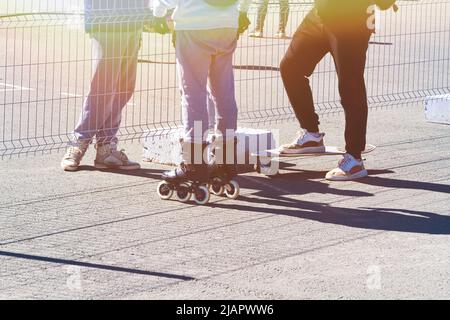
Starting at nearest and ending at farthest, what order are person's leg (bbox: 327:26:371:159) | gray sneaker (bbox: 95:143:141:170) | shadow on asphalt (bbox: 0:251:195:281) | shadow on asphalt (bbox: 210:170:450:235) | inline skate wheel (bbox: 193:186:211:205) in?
shadow on asphalt (bbox: 0:251:195:281) → shadow on asphalt (bbox: 210:170:450:235) → inline skate wheel (bbox: 193:186:211:205) → person's leg (bbox: 327:26:371:159) → gray sneaker (bbox: 95:143:141:170)

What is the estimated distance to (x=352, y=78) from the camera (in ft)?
31.7

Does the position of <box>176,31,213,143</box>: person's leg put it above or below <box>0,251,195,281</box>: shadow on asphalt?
above

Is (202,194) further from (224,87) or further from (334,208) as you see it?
→ (334,208)

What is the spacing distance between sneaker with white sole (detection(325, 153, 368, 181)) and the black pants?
0.07m

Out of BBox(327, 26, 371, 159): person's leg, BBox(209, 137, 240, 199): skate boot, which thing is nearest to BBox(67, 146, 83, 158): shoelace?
BBox(209, 137, 240, 199): skate boot

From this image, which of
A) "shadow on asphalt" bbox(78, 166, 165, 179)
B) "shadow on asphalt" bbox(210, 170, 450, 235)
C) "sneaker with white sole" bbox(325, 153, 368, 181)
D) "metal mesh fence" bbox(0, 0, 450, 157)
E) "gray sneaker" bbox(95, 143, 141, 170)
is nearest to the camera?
"shadow on asphalt" bbox(210, 170, 450, 235)

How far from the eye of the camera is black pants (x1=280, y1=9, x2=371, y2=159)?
376 inches

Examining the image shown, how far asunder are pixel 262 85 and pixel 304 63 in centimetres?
463

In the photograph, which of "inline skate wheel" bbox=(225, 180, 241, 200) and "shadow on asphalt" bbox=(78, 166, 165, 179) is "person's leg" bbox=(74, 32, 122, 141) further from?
"inline skate wheel" bbox=(225, 180, 241, 200)

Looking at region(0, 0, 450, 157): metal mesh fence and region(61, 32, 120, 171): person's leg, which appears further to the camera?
region(0, 0, 450, 157): metal mesh fence

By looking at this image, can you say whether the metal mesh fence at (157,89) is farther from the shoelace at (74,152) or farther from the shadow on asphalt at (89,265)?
the shadow on asphalt at (89,265)

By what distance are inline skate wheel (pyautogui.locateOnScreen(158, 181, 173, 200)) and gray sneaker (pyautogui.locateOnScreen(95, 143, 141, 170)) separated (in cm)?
113

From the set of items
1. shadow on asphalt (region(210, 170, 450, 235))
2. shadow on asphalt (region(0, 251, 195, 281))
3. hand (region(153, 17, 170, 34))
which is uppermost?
hand (region(153, 17, 170, 34))

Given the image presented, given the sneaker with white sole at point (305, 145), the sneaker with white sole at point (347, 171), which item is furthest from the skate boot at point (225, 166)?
the sneaker with white sole at point (305, 145)
